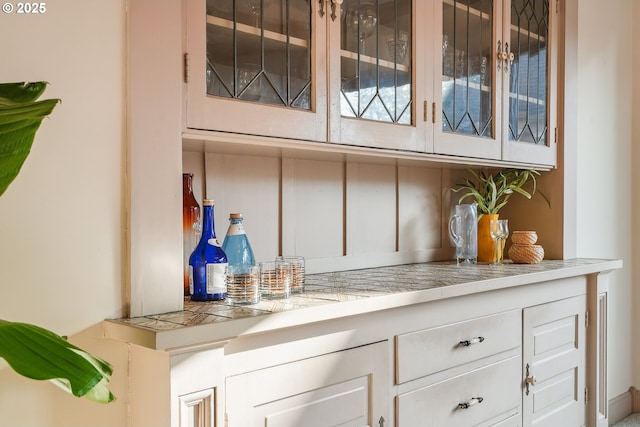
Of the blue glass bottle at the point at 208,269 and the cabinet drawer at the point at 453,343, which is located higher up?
the blue glass bottle at the point at 208,269

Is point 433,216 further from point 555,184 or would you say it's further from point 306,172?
point 306,172

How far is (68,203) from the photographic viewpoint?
1187mm

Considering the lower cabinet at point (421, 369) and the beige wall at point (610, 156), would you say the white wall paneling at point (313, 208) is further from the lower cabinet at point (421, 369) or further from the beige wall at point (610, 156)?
the beige wall at point (610, 156)

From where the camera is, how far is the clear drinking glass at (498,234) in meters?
2.46

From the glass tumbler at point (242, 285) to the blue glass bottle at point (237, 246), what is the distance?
0.51 feet

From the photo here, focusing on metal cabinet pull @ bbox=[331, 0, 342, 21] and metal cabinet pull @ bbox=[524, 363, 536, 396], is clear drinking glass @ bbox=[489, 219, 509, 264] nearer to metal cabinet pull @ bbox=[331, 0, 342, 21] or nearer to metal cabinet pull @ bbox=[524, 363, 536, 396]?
metal cabinet pull @ bbox=[524, 363, 536, 396]

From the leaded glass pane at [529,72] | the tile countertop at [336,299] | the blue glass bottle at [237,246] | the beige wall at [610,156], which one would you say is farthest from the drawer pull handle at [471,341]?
the beige wall at [610,156]

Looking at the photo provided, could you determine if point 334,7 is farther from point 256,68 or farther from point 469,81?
point 469,81

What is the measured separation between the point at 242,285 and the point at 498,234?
1.39 meters

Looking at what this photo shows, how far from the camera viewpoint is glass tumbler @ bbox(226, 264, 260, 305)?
55.2 inches

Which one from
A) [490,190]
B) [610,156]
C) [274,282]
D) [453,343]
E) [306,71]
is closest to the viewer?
[274,282]

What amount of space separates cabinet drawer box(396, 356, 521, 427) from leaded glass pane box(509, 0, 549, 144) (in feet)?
2.94

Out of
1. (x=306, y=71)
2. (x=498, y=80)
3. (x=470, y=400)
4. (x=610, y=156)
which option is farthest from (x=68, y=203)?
(x=610, y=156)

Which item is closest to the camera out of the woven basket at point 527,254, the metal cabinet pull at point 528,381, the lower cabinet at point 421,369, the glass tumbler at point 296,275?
the lower cabinet at point 421,369
